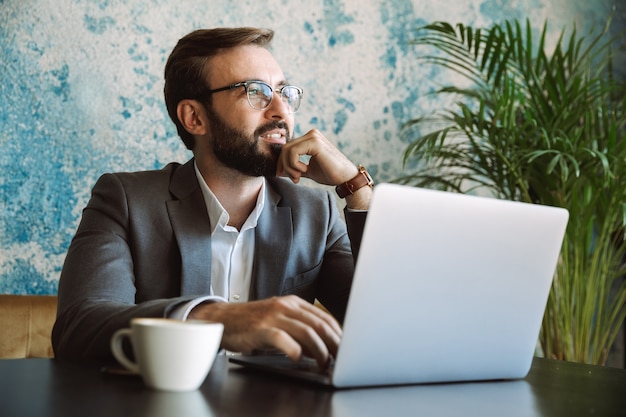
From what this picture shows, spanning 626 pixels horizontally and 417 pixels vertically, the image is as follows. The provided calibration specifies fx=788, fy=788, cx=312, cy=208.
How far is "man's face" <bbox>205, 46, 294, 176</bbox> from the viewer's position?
6.45ft

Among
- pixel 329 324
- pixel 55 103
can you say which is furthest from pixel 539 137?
pixel 329 324

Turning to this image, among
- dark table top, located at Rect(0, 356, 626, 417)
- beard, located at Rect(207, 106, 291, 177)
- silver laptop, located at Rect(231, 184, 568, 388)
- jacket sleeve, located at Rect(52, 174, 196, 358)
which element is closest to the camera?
dark table top, located at Rect(0, 356, 626, 417)

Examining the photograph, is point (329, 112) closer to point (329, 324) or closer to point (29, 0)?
point (29, 0)

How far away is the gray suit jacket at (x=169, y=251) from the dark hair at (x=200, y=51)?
0.28 meters

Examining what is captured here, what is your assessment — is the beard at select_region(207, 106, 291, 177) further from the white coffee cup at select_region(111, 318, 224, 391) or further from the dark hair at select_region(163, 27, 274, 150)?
the white coffee cup at select_region(111, 318, 224, 391)

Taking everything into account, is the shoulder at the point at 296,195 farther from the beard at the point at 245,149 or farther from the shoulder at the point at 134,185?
the shoulder at the point at 134,185

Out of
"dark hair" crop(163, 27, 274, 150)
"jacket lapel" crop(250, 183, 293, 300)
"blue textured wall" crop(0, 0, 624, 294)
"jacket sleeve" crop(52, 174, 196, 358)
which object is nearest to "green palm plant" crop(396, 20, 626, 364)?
"blue textured wall" crop(0, 0, 624, 294)

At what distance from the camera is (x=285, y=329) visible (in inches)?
40.3

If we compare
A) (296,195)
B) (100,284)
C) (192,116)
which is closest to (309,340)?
(100,284)

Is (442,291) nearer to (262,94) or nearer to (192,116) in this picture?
(262,94)

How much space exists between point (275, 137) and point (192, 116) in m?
0.28

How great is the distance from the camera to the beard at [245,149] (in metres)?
1.95

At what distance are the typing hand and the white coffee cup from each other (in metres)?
0.14

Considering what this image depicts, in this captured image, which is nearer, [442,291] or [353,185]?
[442,291]
